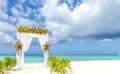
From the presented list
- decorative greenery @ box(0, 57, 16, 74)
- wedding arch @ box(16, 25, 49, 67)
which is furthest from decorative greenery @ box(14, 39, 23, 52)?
decorative greenery @ box(0, 57, 16, 74)

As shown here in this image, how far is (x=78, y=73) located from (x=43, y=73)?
9.26 feet

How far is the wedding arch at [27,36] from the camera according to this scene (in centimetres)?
2300

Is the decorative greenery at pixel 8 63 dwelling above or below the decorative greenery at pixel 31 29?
below

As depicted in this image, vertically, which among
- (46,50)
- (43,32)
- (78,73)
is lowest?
(78,73)

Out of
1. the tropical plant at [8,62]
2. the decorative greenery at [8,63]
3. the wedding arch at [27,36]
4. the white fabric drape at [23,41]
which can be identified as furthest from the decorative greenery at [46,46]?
the tropical plant at [8,62]

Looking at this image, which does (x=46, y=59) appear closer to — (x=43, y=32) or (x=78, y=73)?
(x=43, y=32)

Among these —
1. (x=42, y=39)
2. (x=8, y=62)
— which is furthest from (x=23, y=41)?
(x=8, y=62)

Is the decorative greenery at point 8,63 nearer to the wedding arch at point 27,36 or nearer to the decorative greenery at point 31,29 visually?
the wedding arch at point 27,36

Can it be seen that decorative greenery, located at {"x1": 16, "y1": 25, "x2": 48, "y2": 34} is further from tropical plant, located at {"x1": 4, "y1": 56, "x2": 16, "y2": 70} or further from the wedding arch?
tropical plant, located at {"x1": 4, "y1": 56, "x2": 16, "y2": 70}

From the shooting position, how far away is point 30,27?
78.7 ft

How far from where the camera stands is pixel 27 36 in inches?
933

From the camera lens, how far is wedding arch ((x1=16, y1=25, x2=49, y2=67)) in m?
23.0

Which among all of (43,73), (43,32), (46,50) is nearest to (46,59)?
(46,50)

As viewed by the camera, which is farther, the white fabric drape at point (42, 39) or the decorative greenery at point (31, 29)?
the white fabric drape at point (42, 39)
